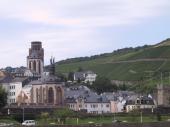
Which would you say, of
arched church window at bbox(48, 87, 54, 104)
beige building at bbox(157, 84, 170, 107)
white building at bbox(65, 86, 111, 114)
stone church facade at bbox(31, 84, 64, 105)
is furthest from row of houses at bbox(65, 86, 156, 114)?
arched church window at bbox(48, 87, 54, 104)

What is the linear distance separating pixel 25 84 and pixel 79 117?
8499 cm

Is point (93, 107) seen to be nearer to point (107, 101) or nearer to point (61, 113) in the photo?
point (107, 101)

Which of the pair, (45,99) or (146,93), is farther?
(146,93)

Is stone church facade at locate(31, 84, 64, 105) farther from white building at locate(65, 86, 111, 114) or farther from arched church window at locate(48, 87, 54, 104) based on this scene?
white building at locate(65, 86, 111, 114)

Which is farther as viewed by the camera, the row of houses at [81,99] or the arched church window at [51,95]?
the arched church window at [51,95]

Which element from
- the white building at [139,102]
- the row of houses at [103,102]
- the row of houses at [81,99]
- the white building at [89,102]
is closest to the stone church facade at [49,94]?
the row of houses at [81,99]

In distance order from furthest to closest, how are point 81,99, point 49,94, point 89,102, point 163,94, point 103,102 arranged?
point 103,102 → point 81,99 → point 89,102 → point 49,94 → point 163,94

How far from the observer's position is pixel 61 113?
401 ft

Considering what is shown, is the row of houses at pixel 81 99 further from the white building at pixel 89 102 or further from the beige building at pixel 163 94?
the beige building at pixel 163 94

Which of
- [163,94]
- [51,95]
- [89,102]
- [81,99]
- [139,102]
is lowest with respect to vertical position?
[139,102]

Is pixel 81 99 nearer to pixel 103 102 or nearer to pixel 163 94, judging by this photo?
pixel 103 102

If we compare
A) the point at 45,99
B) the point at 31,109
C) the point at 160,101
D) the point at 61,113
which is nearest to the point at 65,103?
the point at 45,99

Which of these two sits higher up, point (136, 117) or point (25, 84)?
point (25, 84)

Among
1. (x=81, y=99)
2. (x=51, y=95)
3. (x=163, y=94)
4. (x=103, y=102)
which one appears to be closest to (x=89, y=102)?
(x=81, y=99)
